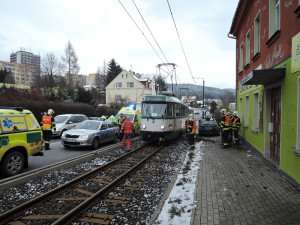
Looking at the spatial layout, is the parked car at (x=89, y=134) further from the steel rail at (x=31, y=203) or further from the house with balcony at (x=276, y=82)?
the house with balcony at (x=276, y=82)

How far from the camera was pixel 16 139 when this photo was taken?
7184 mm

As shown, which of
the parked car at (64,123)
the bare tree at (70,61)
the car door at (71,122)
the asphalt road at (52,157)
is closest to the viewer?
the asphalt road at (52,157)

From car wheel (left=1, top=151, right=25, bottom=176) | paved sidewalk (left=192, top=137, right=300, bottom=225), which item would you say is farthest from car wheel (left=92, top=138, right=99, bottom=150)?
paved sidewalk (left=192, top=137, right=300, bottom=225)

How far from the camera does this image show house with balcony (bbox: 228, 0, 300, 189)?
6.18 m

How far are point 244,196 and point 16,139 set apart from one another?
6.37 meters

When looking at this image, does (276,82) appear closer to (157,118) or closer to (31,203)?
(157,118)

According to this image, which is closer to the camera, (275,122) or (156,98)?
(275,122)

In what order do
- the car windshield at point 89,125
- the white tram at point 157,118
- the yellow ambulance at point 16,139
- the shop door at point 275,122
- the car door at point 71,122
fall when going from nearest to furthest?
the yellow ambulance at point 16,139 → the shop door at point 275,122 → the car windshield at point 89,125 → the white tram at point 157,118 → the car door at point 71,122

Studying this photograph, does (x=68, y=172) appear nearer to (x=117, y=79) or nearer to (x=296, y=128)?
(x=296, y=128)

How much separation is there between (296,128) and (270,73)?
1.84 meters

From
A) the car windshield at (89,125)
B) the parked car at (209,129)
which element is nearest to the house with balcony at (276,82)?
the parked car at (209,129)

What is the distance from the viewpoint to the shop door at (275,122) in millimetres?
8336

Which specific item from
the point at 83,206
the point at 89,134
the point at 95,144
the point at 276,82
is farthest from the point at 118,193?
the point at 95,144

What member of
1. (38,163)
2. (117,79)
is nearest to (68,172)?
(38,163)
